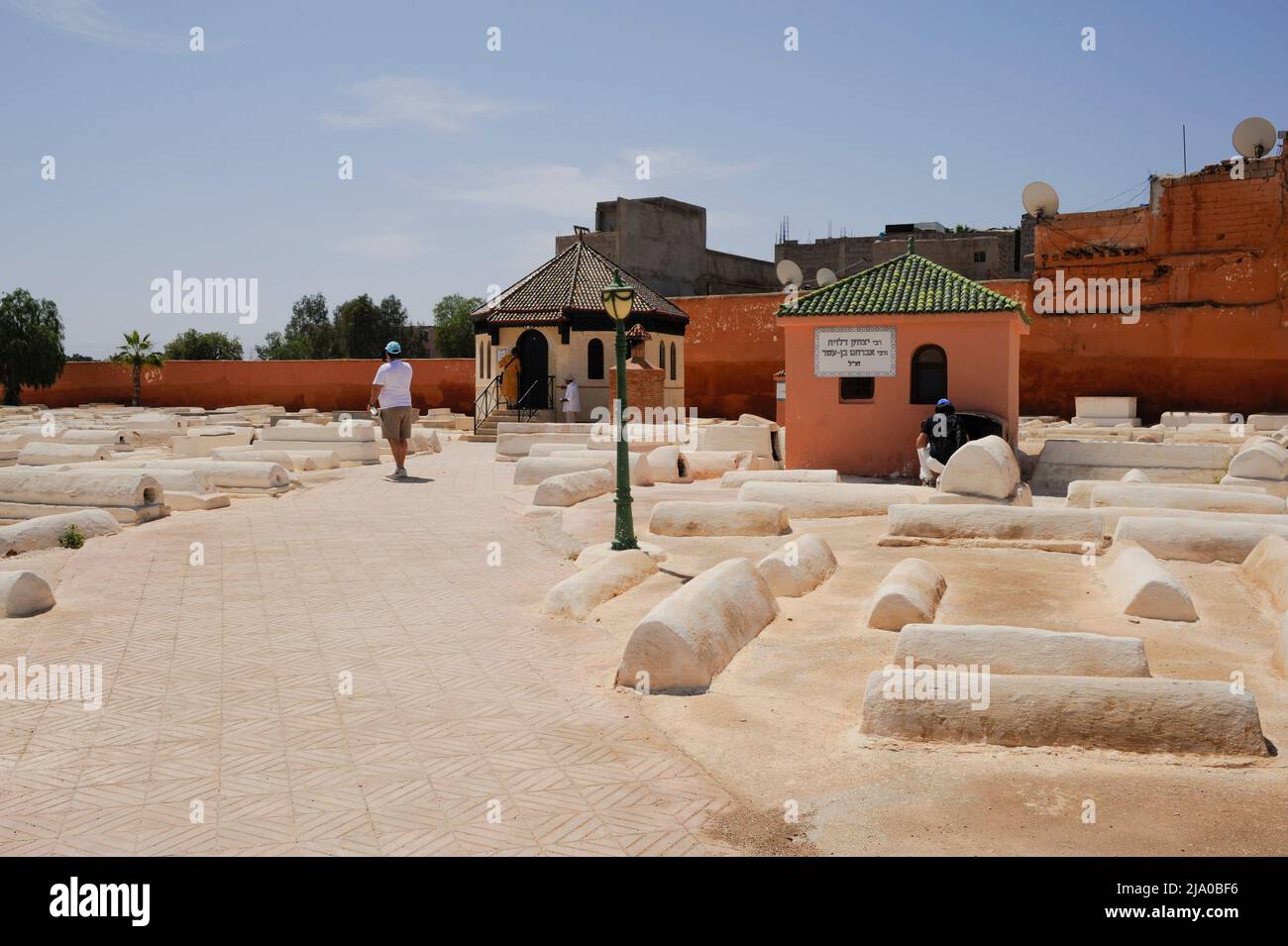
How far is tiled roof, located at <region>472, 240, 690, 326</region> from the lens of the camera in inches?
1177

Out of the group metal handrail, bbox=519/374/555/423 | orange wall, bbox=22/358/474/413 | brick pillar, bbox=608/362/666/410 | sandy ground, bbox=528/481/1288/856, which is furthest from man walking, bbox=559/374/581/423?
sandy ground, bbox=528/481/1288/856

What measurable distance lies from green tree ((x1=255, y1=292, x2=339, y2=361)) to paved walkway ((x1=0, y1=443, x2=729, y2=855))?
63559mm

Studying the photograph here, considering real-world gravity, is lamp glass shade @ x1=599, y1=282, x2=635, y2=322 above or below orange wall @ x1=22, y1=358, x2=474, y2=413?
below

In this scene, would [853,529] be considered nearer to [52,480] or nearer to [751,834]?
[751,834]

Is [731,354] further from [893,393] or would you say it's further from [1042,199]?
[893,393]

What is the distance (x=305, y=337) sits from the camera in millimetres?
80938

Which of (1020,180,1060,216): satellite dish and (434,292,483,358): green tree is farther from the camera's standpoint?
(434,292,483,358): green tree

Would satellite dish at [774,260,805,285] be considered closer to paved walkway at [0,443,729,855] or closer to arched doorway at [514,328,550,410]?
arched doorway at [514,328,550,410]

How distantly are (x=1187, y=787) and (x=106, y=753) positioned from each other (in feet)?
17.0

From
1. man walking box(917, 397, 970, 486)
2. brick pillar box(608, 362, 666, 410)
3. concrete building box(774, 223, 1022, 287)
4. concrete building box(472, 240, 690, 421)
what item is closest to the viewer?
man walking box(917, 397, 970, 486)

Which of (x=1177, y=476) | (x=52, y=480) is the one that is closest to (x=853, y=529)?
(x=1177, y=476)

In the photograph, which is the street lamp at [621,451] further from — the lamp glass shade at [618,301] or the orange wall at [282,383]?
the orange wall at [282,383]

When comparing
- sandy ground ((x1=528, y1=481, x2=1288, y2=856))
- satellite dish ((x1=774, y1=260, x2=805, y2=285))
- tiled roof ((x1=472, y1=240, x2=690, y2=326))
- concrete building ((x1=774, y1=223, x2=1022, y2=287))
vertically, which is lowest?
sandy ground ((x1=528, y1=481, x2=1288, y2=856))

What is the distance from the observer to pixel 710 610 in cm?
706
